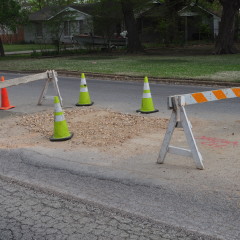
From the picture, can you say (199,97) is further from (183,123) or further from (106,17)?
(106,17)

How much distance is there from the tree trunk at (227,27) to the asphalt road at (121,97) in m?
13.1

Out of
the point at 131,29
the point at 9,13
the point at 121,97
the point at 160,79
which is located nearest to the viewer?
the point at 121,97

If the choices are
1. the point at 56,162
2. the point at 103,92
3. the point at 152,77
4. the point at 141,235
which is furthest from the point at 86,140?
the point at 152,77

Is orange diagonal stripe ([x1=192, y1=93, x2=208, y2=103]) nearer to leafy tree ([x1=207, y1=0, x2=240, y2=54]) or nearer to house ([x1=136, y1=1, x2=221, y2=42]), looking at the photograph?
leafy tree ([x1=207, y1=0, x2=240, y2=54])

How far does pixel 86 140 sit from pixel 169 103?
7.72 ft

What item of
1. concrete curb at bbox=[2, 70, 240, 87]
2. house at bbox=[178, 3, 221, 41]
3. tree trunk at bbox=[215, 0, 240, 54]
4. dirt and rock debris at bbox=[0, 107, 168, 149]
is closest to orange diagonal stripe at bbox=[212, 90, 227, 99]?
dirt and rock debris at bbox=[0, 107, 168, 149]

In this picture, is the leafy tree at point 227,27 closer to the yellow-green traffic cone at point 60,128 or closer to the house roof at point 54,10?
the house roof at point 54,10

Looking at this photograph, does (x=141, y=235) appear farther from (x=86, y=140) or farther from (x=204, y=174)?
(x=86, y=140)

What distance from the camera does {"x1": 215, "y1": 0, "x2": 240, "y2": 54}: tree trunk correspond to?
89.5 ft

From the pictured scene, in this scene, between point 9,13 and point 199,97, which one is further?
point 9,13

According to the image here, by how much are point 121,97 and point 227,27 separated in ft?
55.3

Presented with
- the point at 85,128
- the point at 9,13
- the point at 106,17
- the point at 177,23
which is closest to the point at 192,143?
the point at 85,128

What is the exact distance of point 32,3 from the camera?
7356 cm

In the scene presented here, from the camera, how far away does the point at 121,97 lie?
42.1ft
